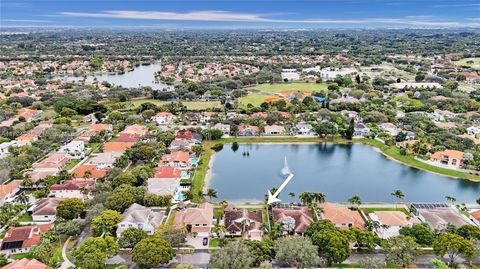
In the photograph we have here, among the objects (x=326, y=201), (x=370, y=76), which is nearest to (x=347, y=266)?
(x=326, y=201)

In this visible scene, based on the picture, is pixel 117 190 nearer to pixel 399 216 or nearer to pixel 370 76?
pixel 399 216

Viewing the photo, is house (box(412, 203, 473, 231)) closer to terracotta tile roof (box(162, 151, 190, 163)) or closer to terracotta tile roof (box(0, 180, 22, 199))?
terracotta tile roof (box(162, 151, 190, 163))

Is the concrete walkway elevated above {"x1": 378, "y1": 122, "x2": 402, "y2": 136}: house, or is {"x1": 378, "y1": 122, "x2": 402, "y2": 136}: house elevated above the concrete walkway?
{"x1": 378, "y1": 122, "x2": 402, "y2": 136}: house

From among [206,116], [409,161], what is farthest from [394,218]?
[206,116]

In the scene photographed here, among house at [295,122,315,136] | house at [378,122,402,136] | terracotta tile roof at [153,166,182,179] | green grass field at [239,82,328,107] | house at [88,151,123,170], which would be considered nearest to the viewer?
terracotta tile roof at [153,166,182,179]

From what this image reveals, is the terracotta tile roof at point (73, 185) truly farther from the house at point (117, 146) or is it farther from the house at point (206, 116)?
the house at point (206, 116)

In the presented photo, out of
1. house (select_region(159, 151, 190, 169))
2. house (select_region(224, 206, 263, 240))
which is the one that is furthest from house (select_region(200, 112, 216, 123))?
house (select_region(224, 206, 263, 240))

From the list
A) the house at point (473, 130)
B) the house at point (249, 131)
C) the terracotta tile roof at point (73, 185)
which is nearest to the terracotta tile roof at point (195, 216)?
the terracotta tile roof at point (73, 185)
